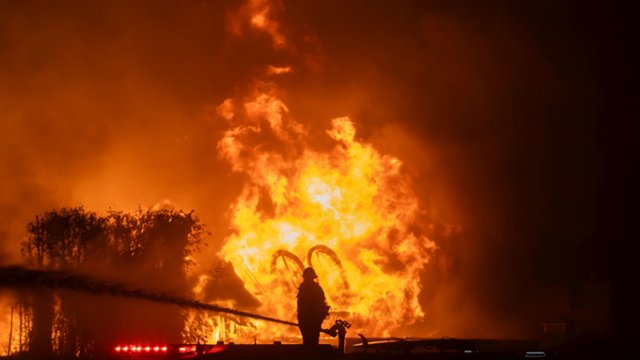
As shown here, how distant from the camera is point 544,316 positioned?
71.3m

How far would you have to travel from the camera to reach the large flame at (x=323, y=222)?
65.9m

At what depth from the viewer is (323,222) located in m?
68.6

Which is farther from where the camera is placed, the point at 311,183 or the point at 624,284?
the point at 311,183

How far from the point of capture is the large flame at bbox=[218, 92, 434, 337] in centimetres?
6594

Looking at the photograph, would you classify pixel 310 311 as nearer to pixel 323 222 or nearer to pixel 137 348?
pixel 137 348

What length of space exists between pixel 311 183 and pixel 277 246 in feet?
20.4

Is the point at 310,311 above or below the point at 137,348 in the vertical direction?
above

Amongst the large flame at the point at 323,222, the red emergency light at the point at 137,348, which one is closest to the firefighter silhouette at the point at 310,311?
the red emergency light at the point at 137,348

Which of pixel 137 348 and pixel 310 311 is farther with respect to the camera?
pixel 310 311

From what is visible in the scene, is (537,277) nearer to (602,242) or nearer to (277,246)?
(602,242)

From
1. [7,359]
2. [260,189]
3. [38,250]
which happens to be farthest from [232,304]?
[7,359]

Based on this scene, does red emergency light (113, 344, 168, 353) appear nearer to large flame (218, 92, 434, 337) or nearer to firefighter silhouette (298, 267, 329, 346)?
firefighter silhouette (298, 267, 329, 346)

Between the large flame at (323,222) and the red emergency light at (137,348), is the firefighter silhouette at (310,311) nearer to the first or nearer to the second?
the red emergency light at (137,348)

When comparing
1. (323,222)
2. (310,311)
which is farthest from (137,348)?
→ (323,222)
